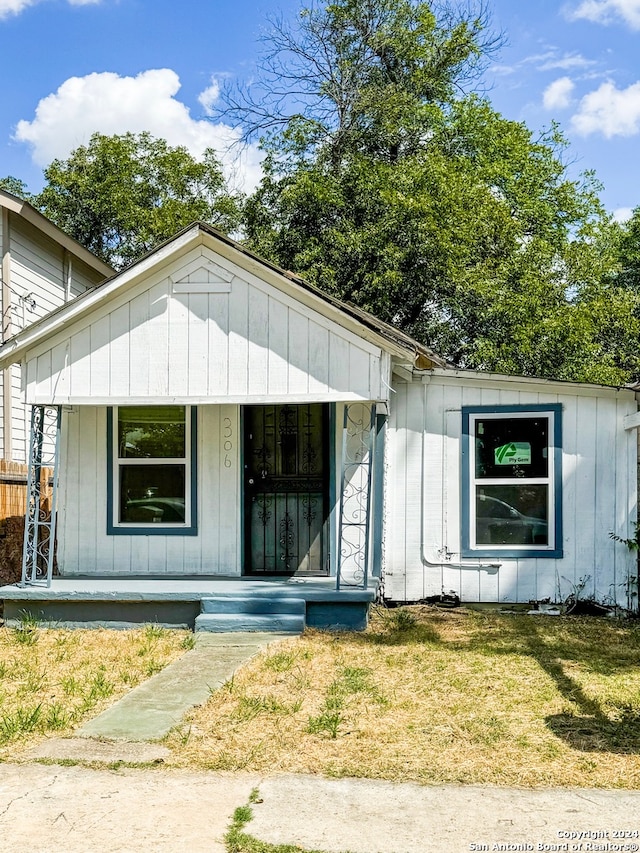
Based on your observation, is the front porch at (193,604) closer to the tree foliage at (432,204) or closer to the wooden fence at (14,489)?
the wooden fence at (14,489)

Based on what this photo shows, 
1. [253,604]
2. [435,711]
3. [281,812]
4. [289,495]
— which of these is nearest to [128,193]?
[289,495]

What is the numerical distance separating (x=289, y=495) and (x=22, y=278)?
6411mm

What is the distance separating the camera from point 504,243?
20.1m

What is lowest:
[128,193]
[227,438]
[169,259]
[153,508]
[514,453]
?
[153,508]

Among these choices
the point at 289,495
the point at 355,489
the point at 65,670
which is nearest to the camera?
the point at 65,670

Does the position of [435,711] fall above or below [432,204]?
below

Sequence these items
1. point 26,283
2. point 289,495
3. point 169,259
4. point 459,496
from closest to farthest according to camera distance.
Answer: point 169,259, point 459,496, point 289,495, point 26,283

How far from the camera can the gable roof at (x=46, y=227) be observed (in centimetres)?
1229

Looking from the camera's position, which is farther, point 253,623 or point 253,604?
point 253,604

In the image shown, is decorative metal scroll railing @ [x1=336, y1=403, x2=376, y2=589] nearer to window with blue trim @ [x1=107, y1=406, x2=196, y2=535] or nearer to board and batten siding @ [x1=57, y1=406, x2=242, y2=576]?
board and batten siding @ [x1=57, y1=406, x2=242, y2=576]

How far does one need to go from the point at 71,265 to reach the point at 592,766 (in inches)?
512

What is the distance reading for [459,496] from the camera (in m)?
9.55

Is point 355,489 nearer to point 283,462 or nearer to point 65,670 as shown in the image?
point 283,462

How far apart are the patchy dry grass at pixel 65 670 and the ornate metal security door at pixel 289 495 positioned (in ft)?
5.76
